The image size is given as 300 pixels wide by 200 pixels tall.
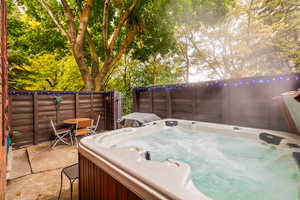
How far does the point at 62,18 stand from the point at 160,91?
17.0 ft

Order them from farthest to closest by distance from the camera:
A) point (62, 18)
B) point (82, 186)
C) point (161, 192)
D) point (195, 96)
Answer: point (62, 18)
point (195, 96)
point (82, 186)
point (161, 192)

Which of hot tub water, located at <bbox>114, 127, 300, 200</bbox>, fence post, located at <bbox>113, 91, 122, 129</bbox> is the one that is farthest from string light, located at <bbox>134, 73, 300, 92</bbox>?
fence post, located at <bbox>113, 91, 122, 129</bbox>

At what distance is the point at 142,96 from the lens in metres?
4.88

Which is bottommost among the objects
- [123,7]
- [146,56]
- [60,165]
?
[60,165]

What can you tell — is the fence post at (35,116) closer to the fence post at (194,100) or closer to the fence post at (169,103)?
the fence post at (169,103)

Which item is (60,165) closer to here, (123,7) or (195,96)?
(195,96)

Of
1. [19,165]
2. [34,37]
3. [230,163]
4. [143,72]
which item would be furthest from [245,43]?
[34,37]

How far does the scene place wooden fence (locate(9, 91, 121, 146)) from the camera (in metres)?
3.22

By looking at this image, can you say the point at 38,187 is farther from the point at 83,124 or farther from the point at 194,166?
the point at 194,166

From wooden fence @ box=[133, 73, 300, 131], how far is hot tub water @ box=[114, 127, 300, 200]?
3.37ft

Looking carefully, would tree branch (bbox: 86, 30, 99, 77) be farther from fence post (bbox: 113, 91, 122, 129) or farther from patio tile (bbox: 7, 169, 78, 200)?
patio tile (bbox: 7, 169, 78, 200)

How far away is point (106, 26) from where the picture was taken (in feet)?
16.6

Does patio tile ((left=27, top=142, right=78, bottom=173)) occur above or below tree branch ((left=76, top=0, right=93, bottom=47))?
below

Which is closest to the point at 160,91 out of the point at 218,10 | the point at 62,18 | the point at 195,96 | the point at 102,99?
the point at 195,96
